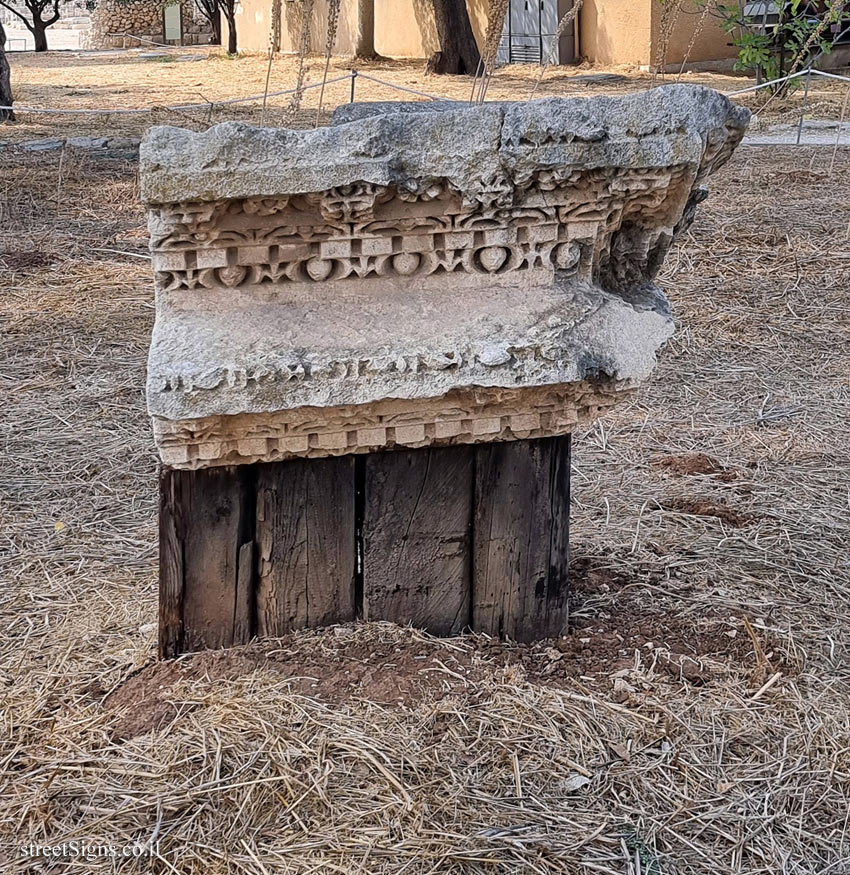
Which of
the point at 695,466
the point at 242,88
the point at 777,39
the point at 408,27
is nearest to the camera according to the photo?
the point at 695,466

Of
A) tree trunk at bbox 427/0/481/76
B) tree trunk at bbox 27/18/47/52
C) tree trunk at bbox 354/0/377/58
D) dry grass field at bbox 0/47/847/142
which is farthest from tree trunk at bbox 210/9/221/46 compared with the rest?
tree trunk at bbox 427/0/481/76

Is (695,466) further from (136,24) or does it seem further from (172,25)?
(172,25)

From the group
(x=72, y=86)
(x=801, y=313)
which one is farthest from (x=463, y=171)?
(x=72, y=86)

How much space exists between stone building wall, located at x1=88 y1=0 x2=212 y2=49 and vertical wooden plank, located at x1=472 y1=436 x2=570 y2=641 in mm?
27558

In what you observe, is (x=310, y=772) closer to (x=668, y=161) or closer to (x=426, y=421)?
(x=426, y=421)

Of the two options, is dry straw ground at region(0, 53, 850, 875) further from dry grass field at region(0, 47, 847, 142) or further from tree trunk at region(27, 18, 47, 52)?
tree trunk at region(27, 18, 47, 52)

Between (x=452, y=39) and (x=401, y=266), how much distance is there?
12934 millimetres

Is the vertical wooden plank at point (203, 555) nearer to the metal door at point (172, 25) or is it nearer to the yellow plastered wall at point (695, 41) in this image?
the yellow plastered wall at point (695, 41)

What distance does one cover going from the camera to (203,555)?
2264mm

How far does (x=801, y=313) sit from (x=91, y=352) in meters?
3.17

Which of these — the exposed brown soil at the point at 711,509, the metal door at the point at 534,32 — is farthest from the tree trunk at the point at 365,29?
the exposed brown soil at the point at 711,509

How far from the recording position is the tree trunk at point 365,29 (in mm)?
16203

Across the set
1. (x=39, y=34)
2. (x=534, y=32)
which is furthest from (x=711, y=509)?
(x=39, y=34)

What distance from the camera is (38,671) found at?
2.39m
